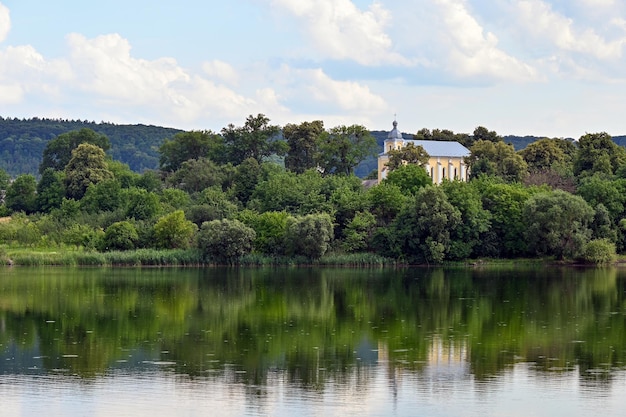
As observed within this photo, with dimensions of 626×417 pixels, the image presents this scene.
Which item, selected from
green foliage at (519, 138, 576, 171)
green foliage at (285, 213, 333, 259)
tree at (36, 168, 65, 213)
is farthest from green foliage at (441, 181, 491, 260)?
tree at (36, 168, 65, 213)

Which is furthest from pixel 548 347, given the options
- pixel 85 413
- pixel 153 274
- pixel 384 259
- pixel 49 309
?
pixel 384 259

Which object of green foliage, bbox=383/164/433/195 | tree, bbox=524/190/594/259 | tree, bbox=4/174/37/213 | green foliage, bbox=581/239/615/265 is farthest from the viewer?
tree, bbox=4/174/37/213

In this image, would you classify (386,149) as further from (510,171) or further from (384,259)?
(384,259)

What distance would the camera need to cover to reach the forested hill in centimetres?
18050

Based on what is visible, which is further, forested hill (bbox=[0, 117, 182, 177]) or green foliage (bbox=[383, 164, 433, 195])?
forested hill (bbox=[0, 117, 182, 177])

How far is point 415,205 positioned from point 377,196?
620cm

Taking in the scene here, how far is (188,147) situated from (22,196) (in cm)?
1995

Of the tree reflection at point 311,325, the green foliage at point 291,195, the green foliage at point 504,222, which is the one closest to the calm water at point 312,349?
the tree reflection at point 311,325

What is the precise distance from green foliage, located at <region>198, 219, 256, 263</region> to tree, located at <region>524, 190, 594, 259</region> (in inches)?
740

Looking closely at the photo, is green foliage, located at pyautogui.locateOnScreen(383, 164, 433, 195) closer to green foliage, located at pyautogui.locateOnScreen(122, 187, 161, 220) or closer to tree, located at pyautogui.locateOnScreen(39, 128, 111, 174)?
green foliage, located at pyautogui.locateOnScreen(122, 187, 161, 220)

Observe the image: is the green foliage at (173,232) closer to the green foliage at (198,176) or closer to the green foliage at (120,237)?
the green foliage at (120,237)

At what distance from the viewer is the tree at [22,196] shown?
95.1 m

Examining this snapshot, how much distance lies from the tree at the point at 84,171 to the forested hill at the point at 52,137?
78988 mm

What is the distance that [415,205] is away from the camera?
234 ft
